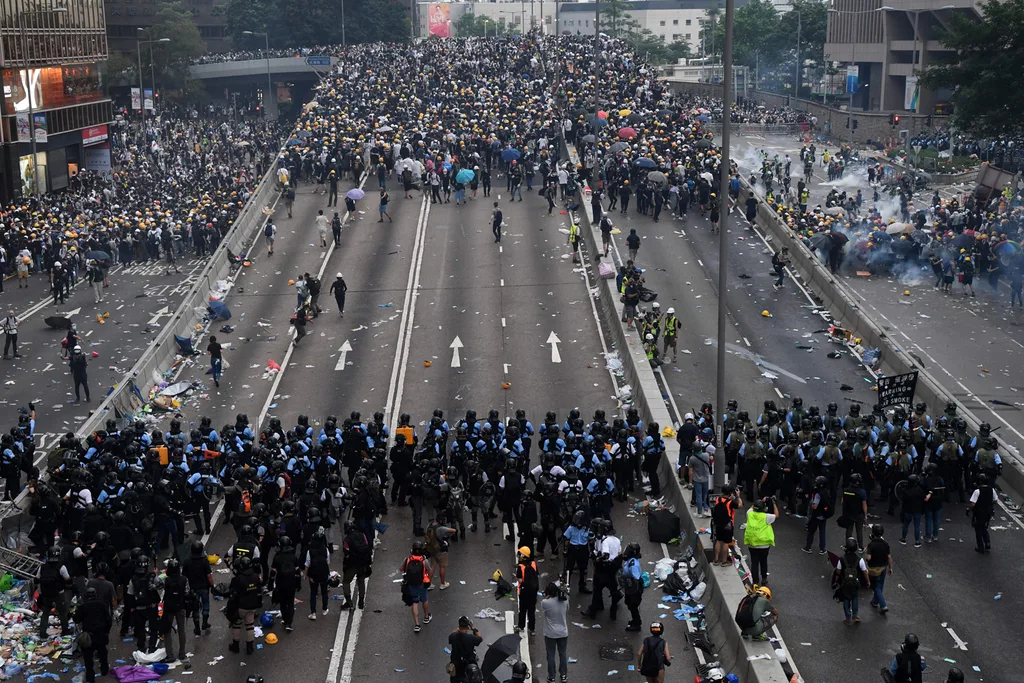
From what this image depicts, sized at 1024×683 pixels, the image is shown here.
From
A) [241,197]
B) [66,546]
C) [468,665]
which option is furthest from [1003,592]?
[241,197]

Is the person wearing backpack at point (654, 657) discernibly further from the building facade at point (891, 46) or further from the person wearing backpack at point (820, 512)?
the building facade at point (891, 46)

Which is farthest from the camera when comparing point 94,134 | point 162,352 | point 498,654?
point 94,134

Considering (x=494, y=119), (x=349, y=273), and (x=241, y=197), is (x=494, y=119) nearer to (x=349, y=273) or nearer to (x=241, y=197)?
(x=241, y=197)

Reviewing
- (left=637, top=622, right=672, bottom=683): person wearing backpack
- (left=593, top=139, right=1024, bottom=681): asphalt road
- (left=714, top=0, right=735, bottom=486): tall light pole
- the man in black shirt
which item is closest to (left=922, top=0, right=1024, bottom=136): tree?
(left=593, top=139, right=1024, bottom=681): asphalt road

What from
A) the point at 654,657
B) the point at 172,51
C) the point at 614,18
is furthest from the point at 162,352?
the point at 614,18

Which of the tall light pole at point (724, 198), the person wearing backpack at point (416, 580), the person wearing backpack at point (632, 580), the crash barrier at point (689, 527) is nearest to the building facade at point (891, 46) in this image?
the crash barrier at point (689, 527)

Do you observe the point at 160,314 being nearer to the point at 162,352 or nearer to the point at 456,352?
the point at 162,352
